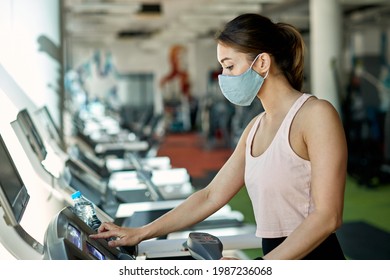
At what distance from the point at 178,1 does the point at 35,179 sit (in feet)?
33.4

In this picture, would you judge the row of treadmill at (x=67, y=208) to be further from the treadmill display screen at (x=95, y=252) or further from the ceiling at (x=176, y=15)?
the ceiling at (x=176, y=15)

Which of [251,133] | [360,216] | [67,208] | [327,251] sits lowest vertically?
[360,216]

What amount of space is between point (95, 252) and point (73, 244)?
0.89ft

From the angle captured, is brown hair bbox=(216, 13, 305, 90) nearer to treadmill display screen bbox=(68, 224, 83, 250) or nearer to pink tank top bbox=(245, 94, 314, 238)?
pink tank top bbox=(245, 94, 314, 238)

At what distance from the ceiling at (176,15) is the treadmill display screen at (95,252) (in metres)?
7.79

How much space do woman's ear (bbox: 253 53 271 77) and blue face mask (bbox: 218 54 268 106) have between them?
0.03ft

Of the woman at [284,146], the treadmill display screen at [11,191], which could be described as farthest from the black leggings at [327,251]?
the treadmill display screen at [11,191]

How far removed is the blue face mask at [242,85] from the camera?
1620 mm

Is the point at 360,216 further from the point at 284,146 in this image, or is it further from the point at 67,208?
the point at 67,208

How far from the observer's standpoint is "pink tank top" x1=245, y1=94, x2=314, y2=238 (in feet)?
5.08

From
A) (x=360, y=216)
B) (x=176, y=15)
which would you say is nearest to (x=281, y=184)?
(x=360, y=216)

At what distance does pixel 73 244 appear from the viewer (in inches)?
53.6

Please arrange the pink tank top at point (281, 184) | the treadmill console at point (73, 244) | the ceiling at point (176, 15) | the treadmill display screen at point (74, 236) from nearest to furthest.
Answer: the treadmill console at point (73, 244) → the treadmill display screen at point (74, 236) → the pink tank top at point (281, 184) → the ceiling at point (176, 15)

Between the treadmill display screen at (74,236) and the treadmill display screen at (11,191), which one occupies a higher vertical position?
the treadmill display screen at (11,191)
